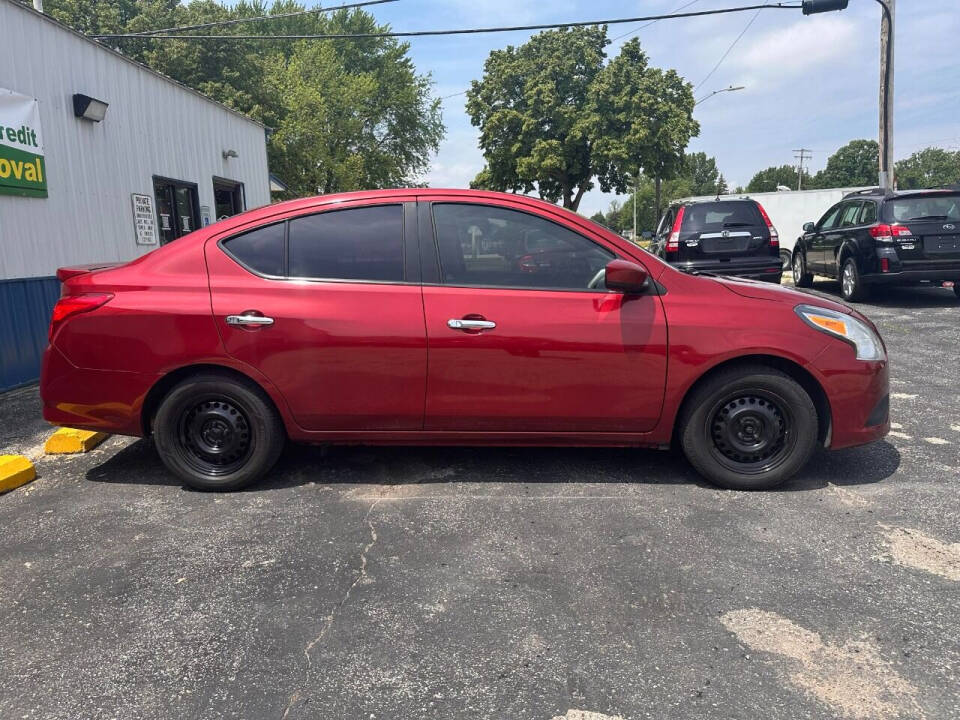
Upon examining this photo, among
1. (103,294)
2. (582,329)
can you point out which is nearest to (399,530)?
(582,329)

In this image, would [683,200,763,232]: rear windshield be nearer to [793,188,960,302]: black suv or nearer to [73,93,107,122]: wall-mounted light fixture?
[793,188,960,302]: black suv

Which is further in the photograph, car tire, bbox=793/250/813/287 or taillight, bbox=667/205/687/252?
car tire, bbox=793/250/813/287

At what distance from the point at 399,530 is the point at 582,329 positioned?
4.51 ft

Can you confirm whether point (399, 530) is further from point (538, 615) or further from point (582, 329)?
point (582, 329)

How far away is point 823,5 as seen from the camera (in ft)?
43.8

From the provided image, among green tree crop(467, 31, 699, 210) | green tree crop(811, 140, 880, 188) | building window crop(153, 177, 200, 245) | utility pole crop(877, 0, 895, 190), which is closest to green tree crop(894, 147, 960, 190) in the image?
green tree crop(811, 140, 880, 188)

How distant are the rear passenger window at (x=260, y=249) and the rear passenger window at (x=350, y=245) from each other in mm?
78

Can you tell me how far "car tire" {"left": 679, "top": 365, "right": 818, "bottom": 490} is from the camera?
3582mm

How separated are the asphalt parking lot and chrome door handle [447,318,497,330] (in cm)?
92

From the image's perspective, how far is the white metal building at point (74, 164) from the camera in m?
6.64

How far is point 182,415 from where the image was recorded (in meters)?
3.74

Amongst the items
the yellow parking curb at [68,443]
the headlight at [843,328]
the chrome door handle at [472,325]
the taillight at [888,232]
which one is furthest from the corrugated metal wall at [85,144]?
the taillight at [888,232]

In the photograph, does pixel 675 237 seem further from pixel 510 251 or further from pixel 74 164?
pixel 74 164

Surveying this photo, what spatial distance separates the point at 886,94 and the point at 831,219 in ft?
19.1
